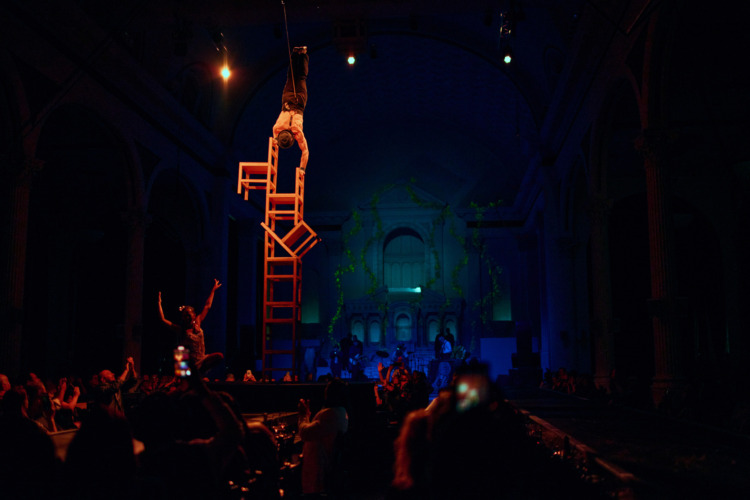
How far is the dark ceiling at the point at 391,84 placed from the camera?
12023mm

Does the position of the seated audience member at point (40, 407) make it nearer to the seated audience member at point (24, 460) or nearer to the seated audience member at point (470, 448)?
the seated audience member at point (24, 460)

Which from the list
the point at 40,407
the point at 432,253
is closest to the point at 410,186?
the point at 432,253

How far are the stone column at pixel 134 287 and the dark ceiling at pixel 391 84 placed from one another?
3.26m

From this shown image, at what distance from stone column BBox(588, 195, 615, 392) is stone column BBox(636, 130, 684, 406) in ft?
9.97

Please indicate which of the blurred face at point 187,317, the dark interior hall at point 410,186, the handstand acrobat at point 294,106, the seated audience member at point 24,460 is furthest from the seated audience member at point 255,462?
the blurred face at point 187,317

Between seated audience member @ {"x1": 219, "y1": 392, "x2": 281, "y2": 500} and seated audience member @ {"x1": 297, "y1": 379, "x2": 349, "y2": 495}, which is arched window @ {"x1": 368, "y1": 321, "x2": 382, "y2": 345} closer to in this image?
seated audience member @ {"x1": 297, "y1": 379, "x2": 349, "y2": 495}

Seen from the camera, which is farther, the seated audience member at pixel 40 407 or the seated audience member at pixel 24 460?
the seated audience member at pixel 40 407

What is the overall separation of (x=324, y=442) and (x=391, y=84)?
18052mm

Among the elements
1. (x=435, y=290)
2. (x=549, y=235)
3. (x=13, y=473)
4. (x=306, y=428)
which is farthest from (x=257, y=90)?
(x=13, y=473)

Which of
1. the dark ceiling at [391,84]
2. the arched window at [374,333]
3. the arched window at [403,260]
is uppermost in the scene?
the dark ceiling at [391,84]

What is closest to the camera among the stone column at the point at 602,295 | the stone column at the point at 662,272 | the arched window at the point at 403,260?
the stone column at the point at 662,272

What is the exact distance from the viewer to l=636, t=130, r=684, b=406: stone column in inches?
342

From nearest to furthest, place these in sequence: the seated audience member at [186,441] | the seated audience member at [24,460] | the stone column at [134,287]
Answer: the seated audience member at [24,460], the seated audience member at [186,441], the stone column at [134,287]

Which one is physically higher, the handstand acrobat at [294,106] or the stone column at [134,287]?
the handstand acrobat at [294,106]
